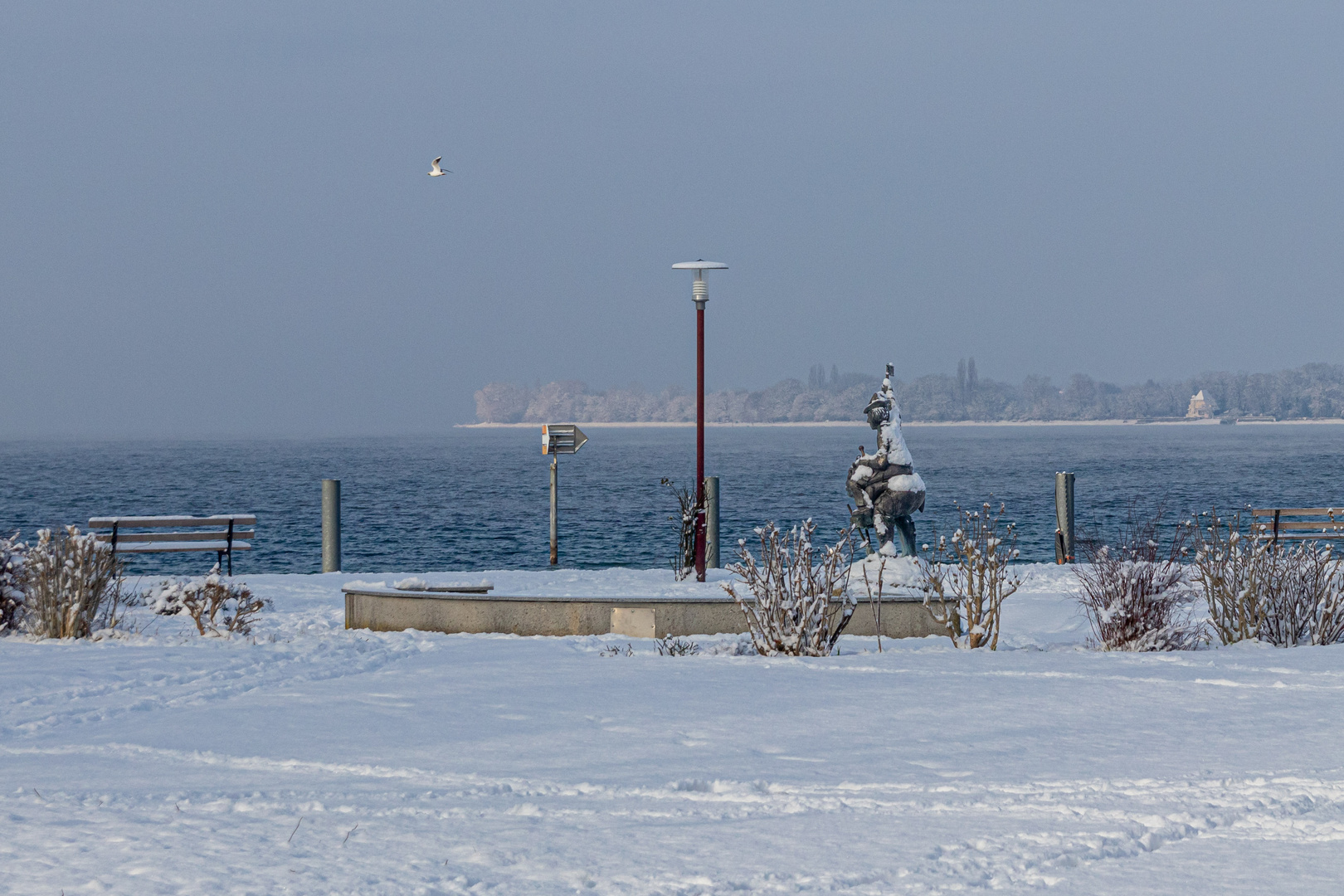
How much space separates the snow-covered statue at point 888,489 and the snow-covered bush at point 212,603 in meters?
5.74

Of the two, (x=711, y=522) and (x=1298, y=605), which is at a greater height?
(x=711, y=522)

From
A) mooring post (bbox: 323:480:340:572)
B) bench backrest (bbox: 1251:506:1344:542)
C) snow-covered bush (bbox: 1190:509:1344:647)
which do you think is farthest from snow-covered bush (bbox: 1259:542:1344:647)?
mooring post (bbox: 323:480:340:572)

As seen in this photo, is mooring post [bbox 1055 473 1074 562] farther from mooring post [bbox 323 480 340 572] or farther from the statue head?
mooring post [bbox 323 480 340 572]

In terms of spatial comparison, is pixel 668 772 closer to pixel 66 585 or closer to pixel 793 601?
pixel 793 601

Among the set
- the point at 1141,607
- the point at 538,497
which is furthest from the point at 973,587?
the point at 538,497

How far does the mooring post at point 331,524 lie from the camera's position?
668 inches

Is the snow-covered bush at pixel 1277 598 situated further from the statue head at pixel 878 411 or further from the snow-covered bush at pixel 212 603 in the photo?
the snow-covered bush at pixel 212 603

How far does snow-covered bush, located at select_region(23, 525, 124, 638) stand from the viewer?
10578 millimetres

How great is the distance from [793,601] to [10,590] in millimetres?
6661

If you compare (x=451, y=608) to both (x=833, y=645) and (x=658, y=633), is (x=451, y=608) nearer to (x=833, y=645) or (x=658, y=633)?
(x=658, y=633)

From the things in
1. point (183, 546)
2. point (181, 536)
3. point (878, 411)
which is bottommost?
point (183, 546)

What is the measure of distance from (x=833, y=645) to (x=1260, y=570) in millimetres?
3330

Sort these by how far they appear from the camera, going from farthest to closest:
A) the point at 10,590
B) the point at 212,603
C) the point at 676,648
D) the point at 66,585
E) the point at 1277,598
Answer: the point at 212,603 < the point at 10,590 < the point at 66,585 < the point at 1277,598 < the point at 676,648

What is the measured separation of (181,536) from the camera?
18.1m
